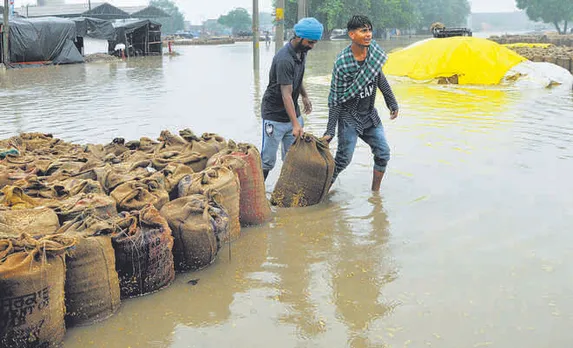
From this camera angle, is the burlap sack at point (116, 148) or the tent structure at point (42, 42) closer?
the burlap sack at point (116, 148)

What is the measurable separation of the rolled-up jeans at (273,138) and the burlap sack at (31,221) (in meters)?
2.27

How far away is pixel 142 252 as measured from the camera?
360 cm

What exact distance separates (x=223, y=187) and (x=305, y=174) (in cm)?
110

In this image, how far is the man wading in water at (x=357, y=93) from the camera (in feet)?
17.5

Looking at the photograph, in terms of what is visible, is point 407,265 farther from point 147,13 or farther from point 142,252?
point 147,13

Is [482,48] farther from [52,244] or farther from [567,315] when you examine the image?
[52,244]

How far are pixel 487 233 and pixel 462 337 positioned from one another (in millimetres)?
1732

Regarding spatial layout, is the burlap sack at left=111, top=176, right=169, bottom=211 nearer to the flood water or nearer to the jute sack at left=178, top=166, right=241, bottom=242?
the jute sack at left=178, top=166, right=241, bottom=242

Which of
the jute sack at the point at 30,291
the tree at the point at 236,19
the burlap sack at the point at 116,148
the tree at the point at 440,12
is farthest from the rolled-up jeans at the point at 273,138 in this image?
the tree at the point at 236,19

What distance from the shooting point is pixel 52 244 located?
10.1 ft

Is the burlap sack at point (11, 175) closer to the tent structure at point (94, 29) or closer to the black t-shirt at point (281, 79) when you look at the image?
the black t-shirt at point (281, 79)

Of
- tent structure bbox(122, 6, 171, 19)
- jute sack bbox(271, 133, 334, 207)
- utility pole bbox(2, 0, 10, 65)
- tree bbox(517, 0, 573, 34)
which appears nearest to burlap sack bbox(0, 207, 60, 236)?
jute sack bbox(271, 133, 334, 207)

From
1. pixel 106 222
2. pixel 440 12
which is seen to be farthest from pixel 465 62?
pixel 440 12

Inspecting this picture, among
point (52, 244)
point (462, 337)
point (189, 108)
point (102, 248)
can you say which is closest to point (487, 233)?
point (462, 337)
